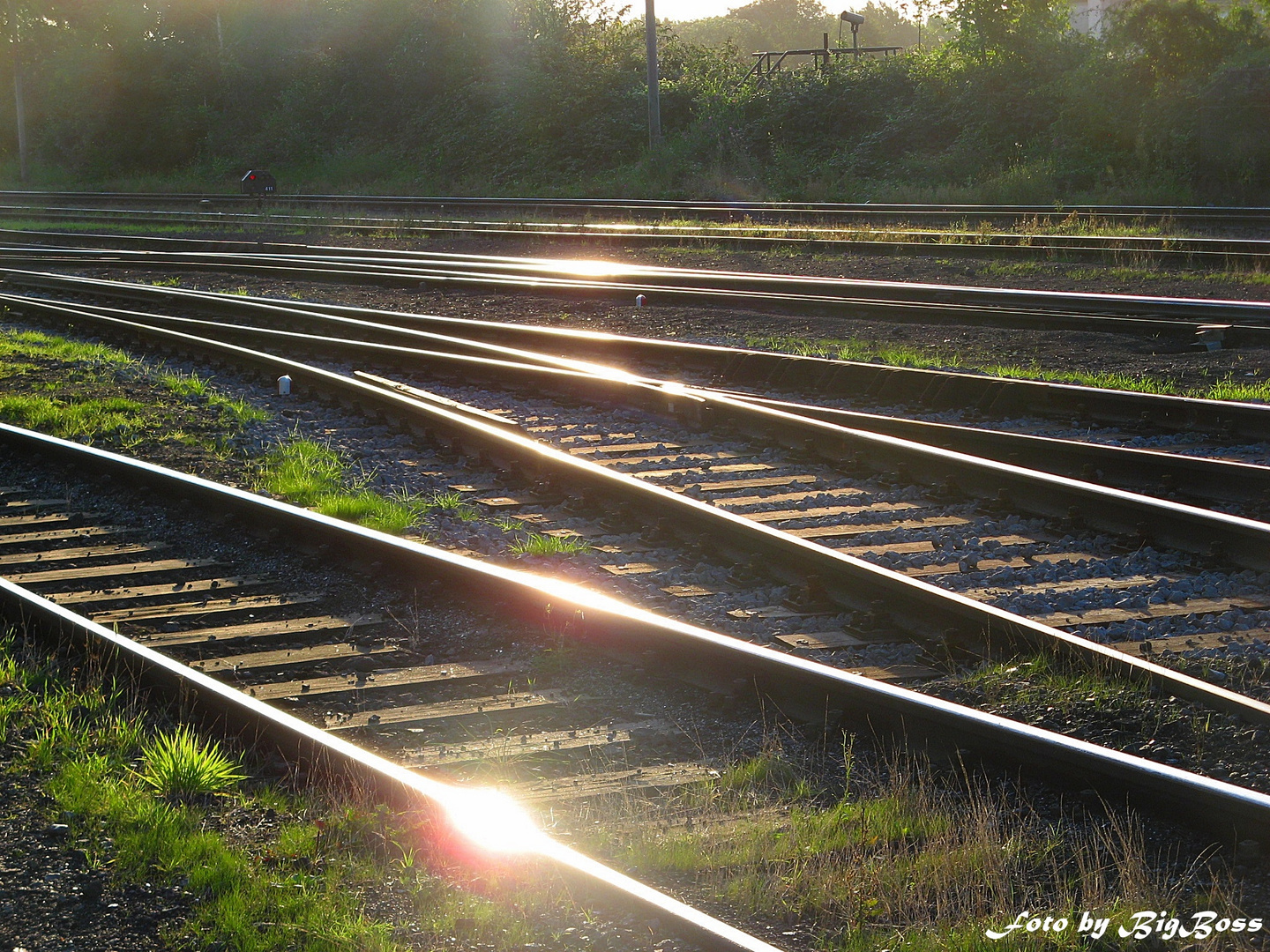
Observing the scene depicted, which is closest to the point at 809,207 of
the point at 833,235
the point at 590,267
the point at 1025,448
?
the point at 833,235

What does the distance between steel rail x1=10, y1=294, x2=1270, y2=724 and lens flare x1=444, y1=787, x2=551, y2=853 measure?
209 cm

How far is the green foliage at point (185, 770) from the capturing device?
3.97m

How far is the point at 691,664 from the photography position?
4.78 meters

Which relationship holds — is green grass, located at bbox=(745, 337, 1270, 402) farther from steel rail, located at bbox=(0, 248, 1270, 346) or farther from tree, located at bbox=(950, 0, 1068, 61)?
tree, located at bbox=(950, 0, 1068, 61)

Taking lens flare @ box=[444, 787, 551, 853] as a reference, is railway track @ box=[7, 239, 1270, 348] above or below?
above

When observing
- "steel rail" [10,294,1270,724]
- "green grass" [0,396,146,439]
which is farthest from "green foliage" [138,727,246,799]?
"green grass" [0,396,146,439]

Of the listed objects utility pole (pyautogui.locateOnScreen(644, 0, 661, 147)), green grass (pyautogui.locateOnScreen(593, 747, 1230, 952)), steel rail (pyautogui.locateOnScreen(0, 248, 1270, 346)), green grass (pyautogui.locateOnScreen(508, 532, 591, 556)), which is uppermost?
utility pole (pyautogui.locateOnScreen(644, 0, 661, 147))

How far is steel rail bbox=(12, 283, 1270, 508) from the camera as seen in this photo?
6.63 meters

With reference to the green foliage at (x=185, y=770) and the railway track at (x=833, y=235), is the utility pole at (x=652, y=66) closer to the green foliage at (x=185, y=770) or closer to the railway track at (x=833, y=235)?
the railway track at (x=833, y=235)

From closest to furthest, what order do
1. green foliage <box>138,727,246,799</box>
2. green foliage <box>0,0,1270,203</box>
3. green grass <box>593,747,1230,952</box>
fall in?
1. green grass <box>593,747,1230,952</box>
2. green foliage <box>138,727,246,799</box>
3. green foliage <box>0,0,1270,203</box>

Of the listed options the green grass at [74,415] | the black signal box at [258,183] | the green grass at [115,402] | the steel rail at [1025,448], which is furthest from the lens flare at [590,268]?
the black signal box at [258,183]

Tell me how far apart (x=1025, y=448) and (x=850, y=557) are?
2.46 m

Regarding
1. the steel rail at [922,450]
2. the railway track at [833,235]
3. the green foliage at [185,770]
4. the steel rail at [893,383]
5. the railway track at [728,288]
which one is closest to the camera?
the green foliage at [185,770]

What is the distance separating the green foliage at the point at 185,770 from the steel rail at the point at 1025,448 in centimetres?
513
